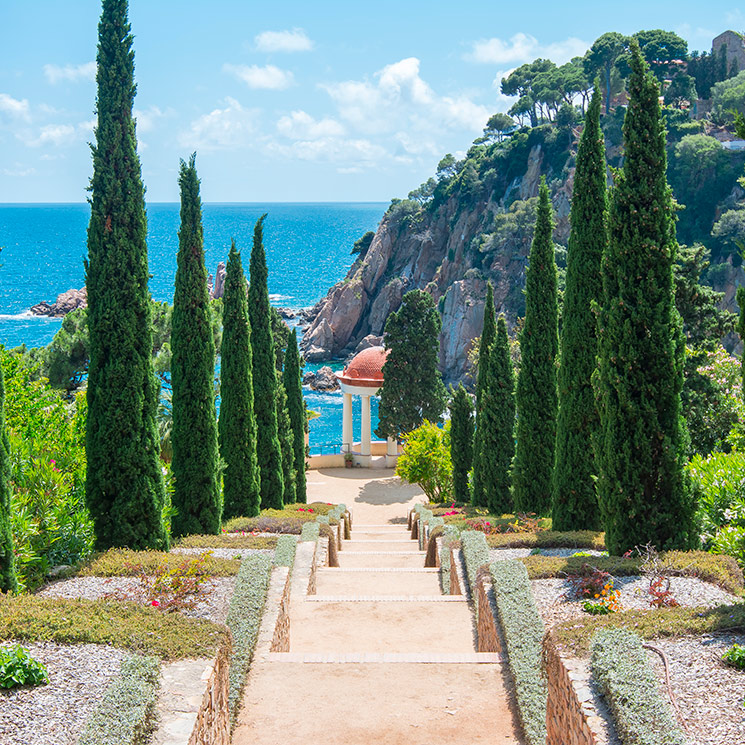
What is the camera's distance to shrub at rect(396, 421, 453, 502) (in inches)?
1164

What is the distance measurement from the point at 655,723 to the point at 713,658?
4.95ft

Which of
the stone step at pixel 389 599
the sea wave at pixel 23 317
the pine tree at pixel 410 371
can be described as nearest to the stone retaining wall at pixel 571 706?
the stone step at pixel 389 599

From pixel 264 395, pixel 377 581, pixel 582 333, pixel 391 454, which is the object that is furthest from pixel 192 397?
pixel 391 454

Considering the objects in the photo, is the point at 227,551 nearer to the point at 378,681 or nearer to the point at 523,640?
the point at 378,681

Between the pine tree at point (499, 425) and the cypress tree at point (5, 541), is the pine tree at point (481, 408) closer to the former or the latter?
the pine tree at point (499, 425)

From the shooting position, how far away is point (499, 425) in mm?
21641

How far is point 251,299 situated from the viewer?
22094mm

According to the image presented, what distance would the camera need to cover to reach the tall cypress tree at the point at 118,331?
12242 millimetres

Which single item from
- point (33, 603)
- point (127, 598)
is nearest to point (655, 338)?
point (127, 598)

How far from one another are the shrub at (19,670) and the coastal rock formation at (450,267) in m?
67.5

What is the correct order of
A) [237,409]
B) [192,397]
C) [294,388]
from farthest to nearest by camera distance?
[294,388], [237,409], [192,397]

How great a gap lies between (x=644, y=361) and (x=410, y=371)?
2561 cm

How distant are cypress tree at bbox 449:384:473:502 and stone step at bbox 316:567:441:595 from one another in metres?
12.0

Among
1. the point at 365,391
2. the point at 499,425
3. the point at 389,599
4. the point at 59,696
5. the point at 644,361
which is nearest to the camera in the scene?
the point at 59,696
